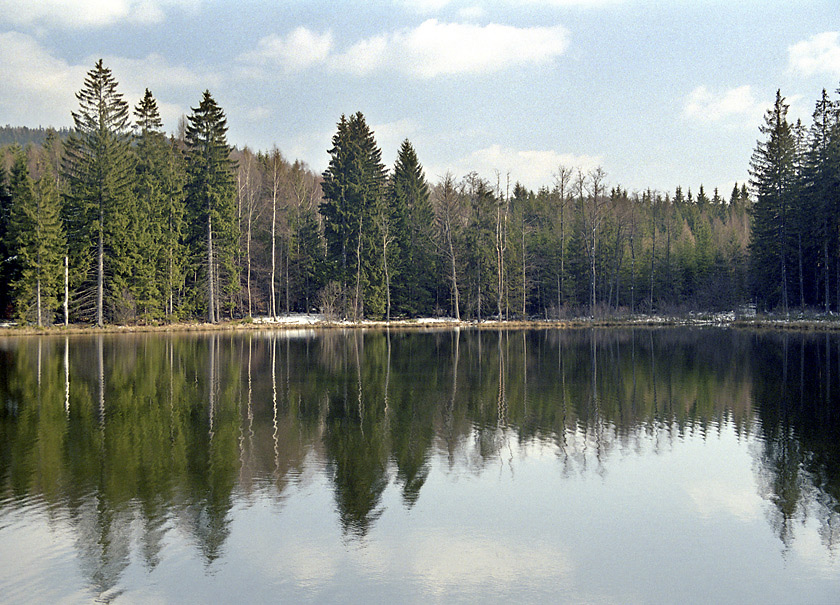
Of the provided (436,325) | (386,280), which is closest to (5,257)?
(386,280)

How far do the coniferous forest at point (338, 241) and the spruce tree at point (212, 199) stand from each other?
16cm

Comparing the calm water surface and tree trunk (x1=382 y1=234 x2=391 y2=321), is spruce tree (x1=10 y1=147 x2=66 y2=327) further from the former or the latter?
the calm water surface

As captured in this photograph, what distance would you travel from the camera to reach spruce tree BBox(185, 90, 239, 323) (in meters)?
52.2

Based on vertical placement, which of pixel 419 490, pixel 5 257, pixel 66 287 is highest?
pixel 5 257

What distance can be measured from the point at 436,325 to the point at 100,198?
29.0 m

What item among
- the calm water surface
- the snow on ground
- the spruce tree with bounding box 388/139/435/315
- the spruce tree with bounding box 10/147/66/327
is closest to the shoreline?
the snow on ground

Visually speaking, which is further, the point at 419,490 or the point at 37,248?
the point at 37,248

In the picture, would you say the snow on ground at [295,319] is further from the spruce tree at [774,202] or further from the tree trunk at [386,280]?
the spruce tree at [774,202]

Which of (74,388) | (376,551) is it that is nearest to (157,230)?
(74,388)

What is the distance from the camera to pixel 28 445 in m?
12.8

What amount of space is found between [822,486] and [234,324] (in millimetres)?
47406

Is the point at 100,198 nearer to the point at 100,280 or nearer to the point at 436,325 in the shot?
the point at 100,280

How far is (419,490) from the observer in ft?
33.3

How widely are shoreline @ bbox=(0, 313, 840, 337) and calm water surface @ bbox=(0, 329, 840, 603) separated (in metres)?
27.8
